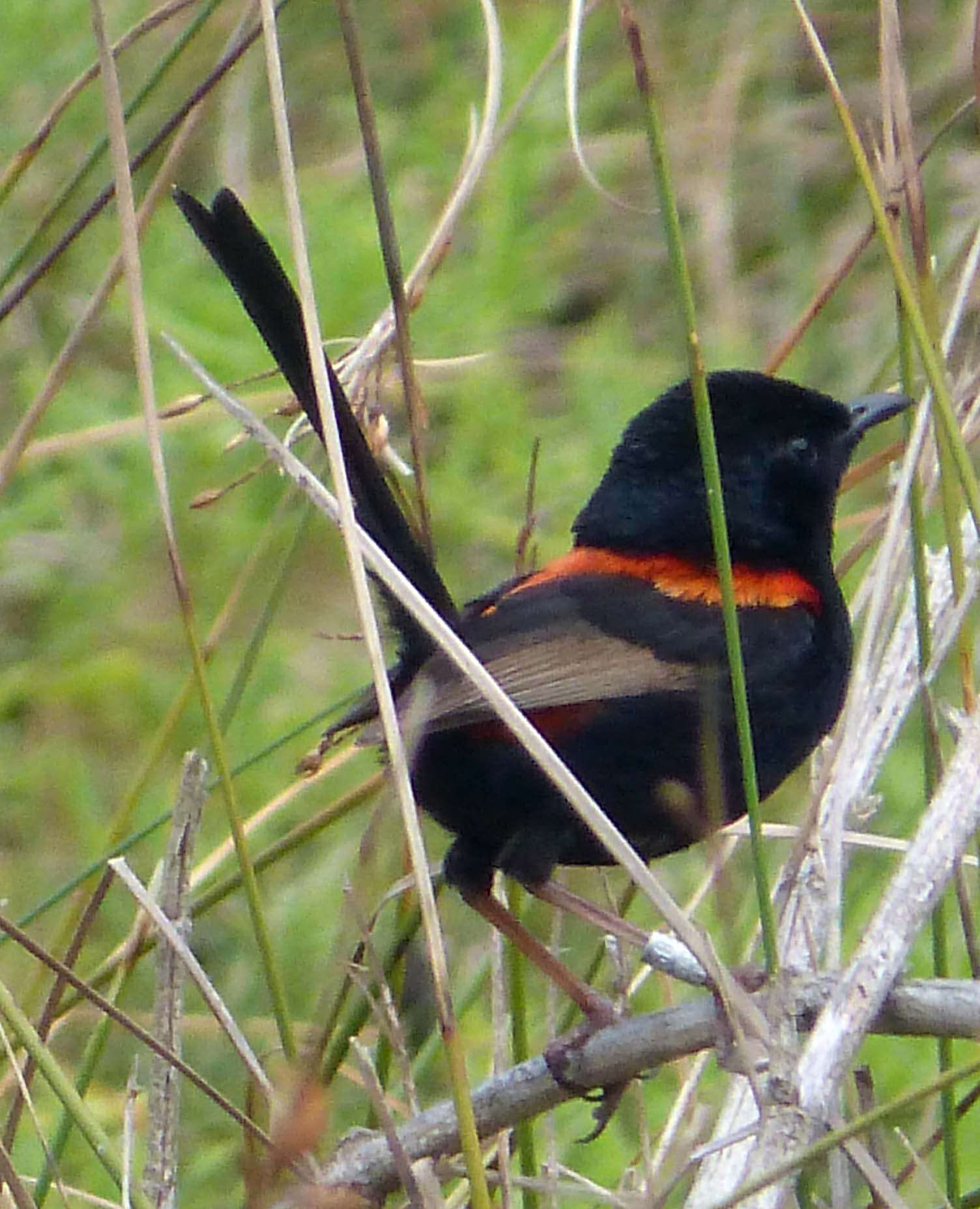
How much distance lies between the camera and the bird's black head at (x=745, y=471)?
10.6 ft

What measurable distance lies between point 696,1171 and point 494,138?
4.89 feet

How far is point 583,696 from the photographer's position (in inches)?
109

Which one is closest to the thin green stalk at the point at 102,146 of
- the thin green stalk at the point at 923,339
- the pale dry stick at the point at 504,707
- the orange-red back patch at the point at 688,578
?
the pale dry stick at the point at 504,707

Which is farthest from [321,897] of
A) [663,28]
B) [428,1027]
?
[663,28]

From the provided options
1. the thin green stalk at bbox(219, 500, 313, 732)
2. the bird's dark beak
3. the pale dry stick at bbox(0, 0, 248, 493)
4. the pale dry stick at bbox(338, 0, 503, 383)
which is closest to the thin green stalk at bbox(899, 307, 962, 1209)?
the pale dry stick at bbox(338, 0, 503, 383)

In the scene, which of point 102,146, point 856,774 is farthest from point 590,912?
point 102,146

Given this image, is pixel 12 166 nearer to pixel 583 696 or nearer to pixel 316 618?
pixel 583 696

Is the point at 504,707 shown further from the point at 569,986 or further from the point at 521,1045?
the point at 569,986

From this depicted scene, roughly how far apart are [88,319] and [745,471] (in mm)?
1167

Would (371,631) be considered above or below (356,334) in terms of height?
below

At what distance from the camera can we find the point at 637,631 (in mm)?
2986

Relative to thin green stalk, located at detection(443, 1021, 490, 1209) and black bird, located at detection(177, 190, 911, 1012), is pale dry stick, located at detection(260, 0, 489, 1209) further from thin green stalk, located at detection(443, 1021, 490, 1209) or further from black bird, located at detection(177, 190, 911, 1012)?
black bird, located at detection(177, 190, 911, 1012)

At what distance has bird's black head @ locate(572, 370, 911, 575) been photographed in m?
3.22

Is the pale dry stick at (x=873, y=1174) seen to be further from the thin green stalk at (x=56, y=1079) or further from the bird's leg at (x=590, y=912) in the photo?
the thin green stalk at (x=56, y=1079)
